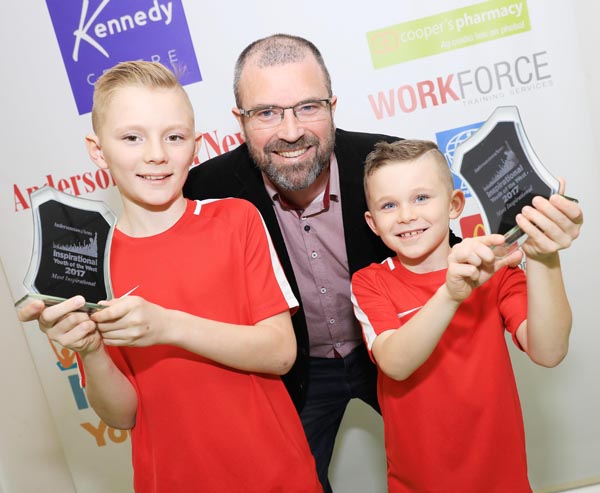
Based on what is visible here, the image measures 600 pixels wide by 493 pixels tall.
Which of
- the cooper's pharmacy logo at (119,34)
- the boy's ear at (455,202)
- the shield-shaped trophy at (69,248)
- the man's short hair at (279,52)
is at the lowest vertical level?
the boy's ear at (455,202)

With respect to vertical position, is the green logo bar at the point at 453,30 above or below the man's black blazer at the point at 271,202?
above

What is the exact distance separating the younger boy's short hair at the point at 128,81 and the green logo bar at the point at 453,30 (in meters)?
1.31

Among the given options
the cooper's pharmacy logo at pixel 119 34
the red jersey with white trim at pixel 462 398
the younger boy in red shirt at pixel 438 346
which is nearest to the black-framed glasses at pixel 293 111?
the younger boy in red shirt at pixel 438 346

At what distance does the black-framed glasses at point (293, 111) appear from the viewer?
1812 mm

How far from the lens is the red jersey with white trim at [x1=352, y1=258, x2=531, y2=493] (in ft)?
4.79

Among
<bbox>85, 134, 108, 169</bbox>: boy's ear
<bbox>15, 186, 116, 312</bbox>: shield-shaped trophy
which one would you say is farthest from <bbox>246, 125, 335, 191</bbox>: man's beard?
<bbox>15, 186, 116, 312</bbox>: shield-shaped trophy

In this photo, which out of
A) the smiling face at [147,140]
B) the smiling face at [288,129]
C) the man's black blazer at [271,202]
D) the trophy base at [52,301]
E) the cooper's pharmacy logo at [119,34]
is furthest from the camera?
the cooper's pharmacy logo at [119,34]

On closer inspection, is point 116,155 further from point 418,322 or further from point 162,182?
point 418,322

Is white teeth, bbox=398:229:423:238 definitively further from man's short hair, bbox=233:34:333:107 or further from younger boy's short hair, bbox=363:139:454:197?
man's short hair, bbox=233:34:333:107

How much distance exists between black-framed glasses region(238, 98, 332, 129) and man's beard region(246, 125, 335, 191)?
0.19 feet

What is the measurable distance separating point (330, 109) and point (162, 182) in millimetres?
692

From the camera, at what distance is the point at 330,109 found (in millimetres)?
1887

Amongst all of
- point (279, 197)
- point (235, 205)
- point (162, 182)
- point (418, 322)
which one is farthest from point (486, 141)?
point (279, 197)

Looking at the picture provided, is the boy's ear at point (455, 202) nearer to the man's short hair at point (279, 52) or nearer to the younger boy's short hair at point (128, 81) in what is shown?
the man's short hair at point (279, 52)
